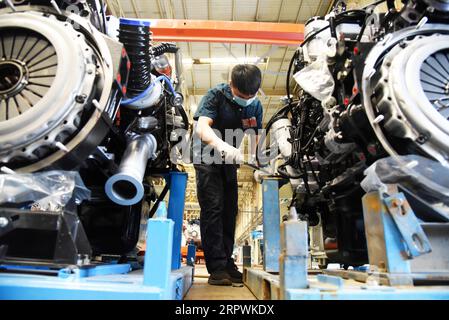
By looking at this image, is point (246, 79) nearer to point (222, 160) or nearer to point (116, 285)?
point (222, 160)

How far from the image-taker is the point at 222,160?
1850 millimetres

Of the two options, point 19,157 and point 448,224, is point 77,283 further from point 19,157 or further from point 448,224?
point 448,224

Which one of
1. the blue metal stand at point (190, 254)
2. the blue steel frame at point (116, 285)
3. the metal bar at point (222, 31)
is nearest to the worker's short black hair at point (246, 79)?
the blue metal stand at point (190, 254)

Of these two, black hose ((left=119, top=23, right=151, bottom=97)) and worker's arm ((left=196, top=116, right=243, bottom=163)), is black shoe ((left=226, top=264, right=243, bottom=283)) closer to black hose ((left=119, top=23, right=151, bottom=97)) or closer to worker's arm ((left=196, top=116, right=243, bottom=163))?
worker's arm ((left=196, top=116, right=243, bottom=163))

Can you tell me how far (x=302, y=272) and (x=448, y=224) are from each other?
44cm

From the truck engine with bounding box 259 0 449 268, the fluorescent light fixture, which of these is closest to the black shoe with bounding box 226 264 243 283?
the truck engine with bounding box 259 0 449 268

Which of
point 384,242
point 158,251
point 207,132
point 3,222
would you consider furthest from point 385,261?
point 207,132

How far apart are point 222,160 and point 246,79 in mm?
473

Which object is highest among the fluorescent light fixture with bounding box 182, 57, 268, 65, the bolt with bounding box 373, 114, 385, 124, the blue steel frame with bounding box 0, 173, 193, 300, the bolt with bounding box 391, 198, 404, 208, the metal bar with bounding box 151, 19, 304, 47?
the fluorescent light fixture with bounding box 182, 57, 268, 65

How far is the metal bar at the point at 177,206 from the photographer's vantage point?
1640 mm

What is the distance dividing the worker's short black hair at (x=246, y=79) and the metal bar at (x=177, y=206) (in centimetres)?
59

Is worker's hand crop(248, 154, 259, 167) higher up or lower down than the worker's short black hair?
lower down

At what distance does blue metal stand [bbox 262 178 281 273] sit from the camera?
1514 mm

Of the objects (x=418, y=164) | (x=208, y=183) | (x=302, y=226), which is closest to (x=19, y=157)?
(x=302, y=226)
